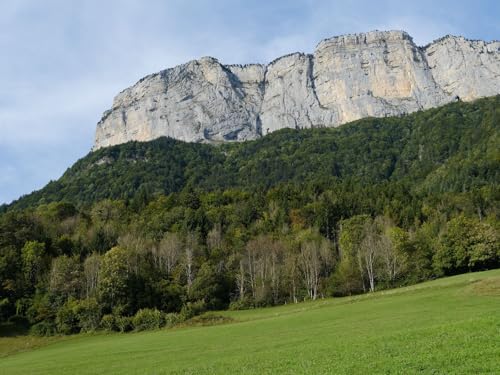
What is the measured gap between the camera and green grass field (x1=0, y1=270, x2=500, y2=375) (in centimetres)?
1895

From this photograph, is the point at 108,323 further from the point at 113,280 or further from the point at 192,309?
the point at 192,309

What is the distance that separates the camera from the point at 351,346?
1003 inches

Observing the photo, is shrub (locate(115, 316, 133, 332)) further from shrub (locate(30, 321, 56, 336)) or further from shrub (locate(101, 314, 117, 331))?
shrub (locate(30, 321, 56, 336))

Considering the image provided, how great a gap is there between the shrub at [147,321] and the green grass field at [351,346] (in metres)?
13.2

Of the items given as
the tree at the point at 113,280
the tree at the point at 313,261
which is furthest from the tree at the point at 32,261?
the tree at the point at 313,261

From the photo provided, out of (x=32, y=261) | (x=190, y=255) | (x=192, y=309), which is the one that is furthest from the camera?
(x=190, y=255)

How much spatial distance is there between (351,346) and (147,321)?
4803 centimetres

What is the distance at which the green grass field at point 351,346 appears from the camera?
19.0 m

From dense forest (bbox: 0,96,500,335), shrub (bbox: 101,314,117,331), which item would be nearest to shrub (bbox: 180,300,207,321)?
dense forest (bbox: 0,96,500,335)

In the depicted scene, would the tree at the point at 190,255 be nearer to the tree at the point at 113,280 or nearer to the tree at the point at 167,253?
the tree at the point at 167,253

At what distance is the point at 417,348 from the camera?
21.0 m

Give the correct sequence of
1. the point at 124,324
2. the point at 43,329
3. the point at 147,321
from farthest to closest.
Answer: the point at 43,329 < the point at 124,324 < the point at 147,321

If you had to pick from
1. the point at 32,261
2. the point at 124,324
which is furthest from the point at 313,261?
the point at 32,261

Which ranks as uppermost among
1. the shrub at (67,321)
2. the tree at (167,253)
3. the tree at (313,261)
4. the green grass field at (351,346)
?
the tree at (167,253)
